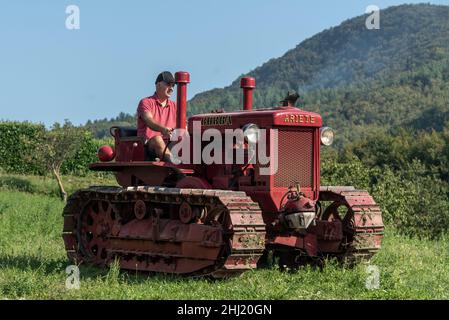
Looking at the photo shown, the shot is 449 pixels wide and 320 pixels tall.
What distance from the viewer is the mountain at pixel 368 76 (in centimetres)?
8156

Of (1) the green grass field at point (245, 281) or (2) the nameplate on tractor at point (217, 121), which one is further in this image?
(2) the nameplate on tractor at point (217, 121)

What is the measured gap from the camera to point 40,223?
17906mm

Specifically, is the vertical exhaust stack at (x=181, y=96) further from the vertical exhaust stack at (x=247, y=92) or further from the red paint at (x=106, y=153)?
the red paint at (x=106, y=153)

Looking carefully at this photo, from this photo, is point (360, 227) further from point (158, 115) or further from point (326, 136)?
point (158, 115)

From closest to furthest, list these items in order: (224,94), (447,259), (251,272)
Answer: (251,272)
(447,259)
(224,94)

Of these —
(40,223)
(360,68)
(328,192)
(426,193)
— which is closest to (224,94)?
(360,68)

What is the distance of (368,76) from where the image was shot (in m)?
115

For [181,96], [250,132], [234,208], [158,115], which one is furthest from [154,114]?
[234,208]

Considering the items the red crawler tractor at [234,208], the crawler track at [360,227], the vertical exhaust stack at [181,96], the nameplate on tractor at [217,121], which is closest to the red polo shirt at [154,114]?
the red crawler tractor at [234,208]

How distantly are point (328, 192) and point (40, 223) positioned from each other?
8070 mm

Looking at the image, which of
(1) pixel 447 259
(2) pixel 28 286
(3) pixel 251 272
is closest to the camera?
(2) pixel 28 286

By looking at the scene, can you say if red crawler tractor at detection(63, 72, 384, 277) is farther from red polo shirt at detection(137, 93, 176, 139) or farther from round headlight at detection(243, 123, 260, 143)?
red polo shirt at detection(137, 93, 176, 139)

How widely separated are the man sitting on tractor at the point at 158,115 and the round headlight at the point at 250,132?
60.6 inches
